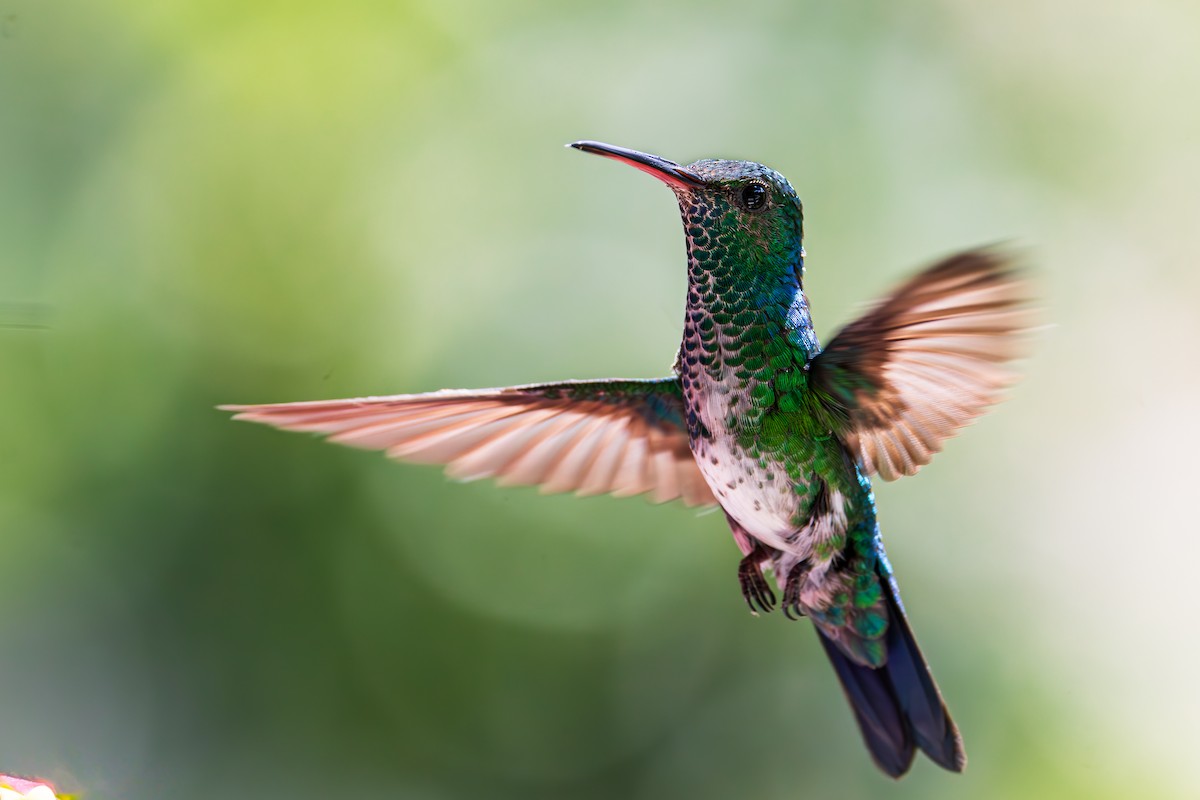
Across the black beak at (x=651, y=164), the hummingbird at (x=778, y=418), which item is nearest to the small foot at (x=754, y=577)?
the hummingbird at (x=778, y=418)

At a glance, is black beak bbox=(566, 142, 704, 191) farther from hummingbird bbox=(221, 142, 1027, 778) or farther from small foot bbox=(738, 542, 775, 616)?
small foot bbox=(738, 542, 775, 616)

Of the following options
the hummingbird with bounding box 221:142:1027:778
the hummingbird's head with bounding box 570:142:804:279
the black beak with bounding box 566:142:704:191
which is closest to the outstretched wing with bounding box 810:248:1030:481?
the hummingbird with bounding box 221:142:1027:778

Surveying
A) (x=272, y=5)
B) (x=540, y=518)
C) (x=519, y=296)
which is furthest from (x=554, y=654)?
(x=272, y=5)

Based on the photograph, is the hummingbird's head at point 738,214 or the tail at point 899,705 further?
the tail at point 899,705

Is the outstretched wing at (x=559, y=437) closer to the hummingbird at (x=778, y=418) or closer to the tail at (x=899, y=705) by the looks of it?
the hummingbird at (x=778, y=418)

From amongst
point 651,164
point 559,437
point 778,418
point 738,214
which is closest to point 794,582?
point 778,418
